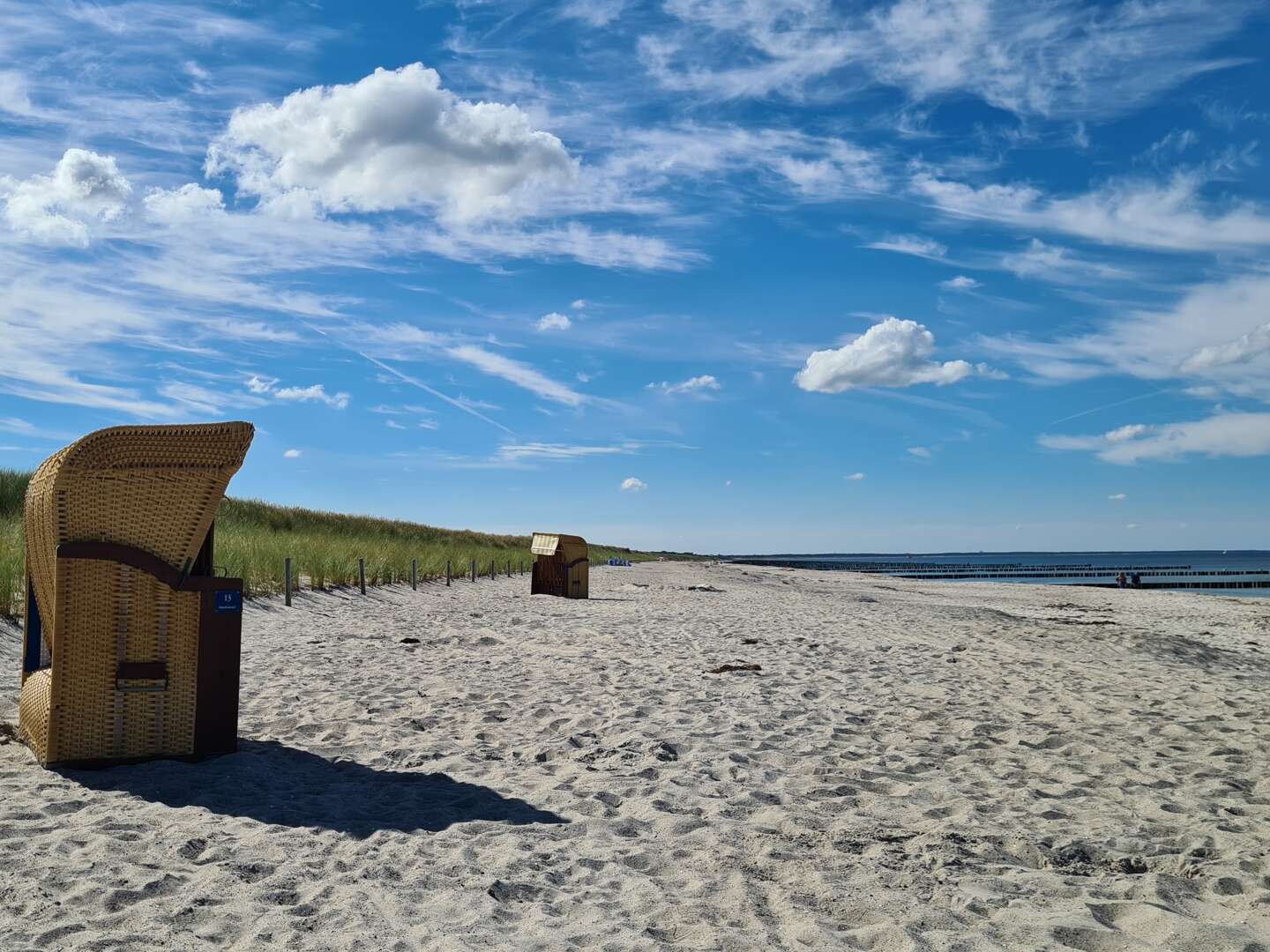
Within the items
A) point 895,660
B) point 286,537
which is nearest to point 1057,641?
point 895,660

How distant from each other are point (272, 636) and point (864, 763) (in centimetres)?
779

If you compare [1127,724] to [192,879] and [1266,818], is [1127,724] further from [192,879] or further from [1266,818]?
[192,879]

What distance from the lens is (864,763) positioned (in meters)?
5.31

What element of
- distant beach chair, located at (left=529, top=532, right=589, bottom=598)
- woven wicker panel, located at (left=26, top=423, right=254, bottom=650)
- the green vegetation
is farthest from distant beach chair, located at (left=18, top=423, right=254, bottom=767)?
distant beach chair, located at (left=529, top=532, right=589, bottom=598)

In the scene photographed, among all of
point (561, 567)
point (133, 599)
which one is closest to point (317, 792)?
point (133, 599)

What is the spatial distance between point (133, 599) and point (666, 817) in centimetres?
299

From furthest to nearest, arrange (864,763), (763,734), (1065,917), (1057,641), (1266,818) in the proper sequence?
(1057,641)
(763,734)
(864,763)
(1266,818)
(1065,917)

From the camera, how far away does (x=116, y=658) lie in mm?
4809

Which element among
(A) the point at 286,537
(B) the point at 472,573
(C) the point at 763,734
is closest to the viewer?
(C) the point at 763,734

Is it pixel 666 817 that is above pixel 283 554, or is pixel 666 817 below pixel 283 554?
below

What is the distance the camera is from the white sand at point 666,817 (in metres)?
3.14

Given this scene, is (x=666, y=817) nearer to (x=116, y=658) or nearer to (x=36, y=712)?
(x=116, y=658)

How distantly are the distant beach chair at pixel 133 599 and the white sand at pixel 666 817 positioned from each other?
0.80 ft

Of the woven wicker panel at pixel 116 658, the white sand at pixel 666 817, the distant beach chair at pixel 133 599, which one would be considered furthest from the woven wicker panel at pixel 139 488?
the white sand at pixel 666 817
